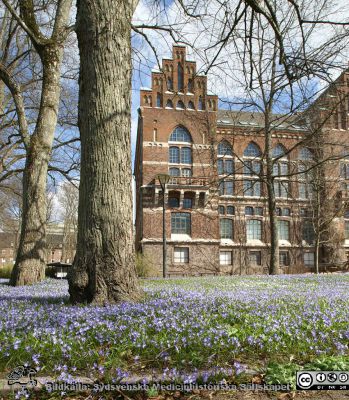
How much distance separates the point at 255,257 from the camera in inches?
1372

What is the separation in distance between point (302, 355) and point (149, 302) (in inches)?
84.8

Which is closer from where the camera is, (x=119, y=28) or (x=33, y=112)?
(x=119, y=28)

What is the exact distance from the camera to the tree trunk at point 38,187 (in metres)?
9.53

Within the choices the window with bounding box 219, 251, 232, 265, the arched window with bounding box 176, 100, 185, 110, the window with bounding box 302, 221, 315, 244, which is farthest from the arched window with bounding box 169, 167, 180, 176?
the window with bounding box 302, 221, 315, 244

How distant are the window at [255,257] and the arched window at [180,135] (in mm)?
12716

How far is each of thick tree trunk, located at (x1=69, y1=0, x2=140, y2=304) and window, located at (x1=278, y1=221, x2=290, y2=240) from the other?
33.9m

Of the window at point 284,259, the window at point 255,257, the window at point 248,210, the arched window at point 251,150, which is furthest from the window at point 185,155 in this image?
the window at point 284,259

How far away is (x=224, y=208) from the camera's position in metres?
35.7

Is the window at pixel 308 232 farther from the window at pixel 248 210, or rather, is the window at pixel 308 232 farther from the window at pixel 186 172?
the window at pixel 186 172

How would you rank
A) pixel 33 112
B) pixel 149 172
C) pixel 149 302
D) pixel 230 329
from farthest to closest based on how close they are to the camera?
pixel 149 172 → pixel 33 112 → pixel 149 302 → pixel 230 329

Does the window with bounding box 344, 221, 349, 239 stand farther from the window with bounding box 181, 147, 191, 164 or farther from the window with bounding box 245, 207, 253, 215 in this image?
the window with bounding box 181, 147, 191, 164

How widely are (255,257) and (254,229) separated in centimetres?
290

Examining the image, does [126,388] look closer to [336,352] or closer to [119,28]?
[336,352]

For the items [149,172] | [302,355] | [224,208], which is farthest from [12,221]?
[302,355]
